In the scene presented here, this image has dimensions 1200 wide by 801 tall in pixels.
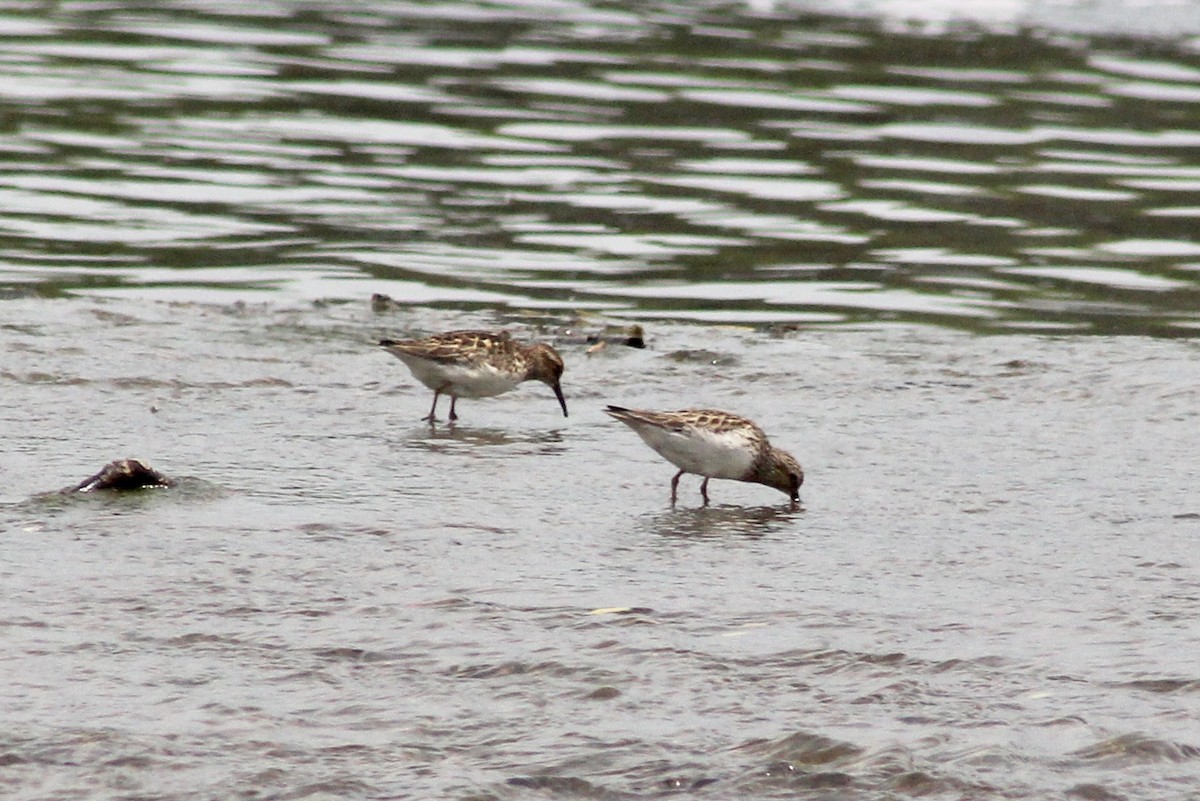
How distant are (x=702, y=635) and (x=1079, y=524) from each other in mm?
2778

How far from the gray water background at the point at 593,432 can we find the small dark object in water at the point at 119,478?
0.24 m

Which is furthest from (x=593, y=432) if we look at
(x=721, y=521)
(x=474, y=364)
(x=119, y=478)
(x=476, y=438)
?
(x=119, y=478)

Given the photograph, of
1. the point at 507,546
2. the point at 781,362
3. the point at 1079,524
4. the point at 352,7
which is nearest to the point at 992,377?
the point at 781,362

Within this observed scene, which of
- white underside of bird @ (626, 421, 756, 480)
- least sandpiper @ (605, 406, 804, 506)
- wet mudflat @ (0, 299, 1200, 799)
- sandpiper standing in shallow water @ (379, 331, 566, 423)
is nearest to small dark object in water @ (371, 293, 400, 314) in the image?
wet mudflat @ (0, 299, 1200, 799)

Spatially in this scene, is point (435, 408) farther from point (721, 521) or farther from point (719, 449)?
point (721, 521)

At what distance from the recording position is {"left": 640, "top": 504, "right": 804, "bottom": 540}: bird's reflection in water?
1002 cm

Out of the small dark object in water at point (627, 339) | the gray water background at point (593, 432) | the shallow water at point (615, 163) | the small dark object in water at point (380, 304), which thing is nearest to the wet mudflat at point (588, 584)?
the gray water background at point (593, 432)

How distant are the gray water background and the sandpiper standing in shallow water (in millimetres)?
320

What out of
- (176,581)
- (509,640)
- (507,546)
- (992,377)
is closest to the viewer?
(509,640)

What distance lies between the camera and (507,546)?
9.38 meters

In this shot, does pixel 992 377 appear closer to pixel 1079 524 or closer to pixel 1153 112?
pixel 1079 524

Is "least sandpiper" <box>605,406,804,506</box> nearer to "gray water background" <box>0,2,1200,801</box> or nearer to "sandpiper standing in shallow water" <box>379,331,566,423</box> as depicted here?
"gray water background" <box>0,2,1200,801</box>

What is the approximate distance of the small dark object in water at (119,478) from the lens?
9906 mm

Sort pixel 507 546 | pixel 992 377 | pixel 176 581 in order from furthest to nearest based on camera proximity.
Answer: pixel 992 377 < pixel 507 546 < pixel 176 581
